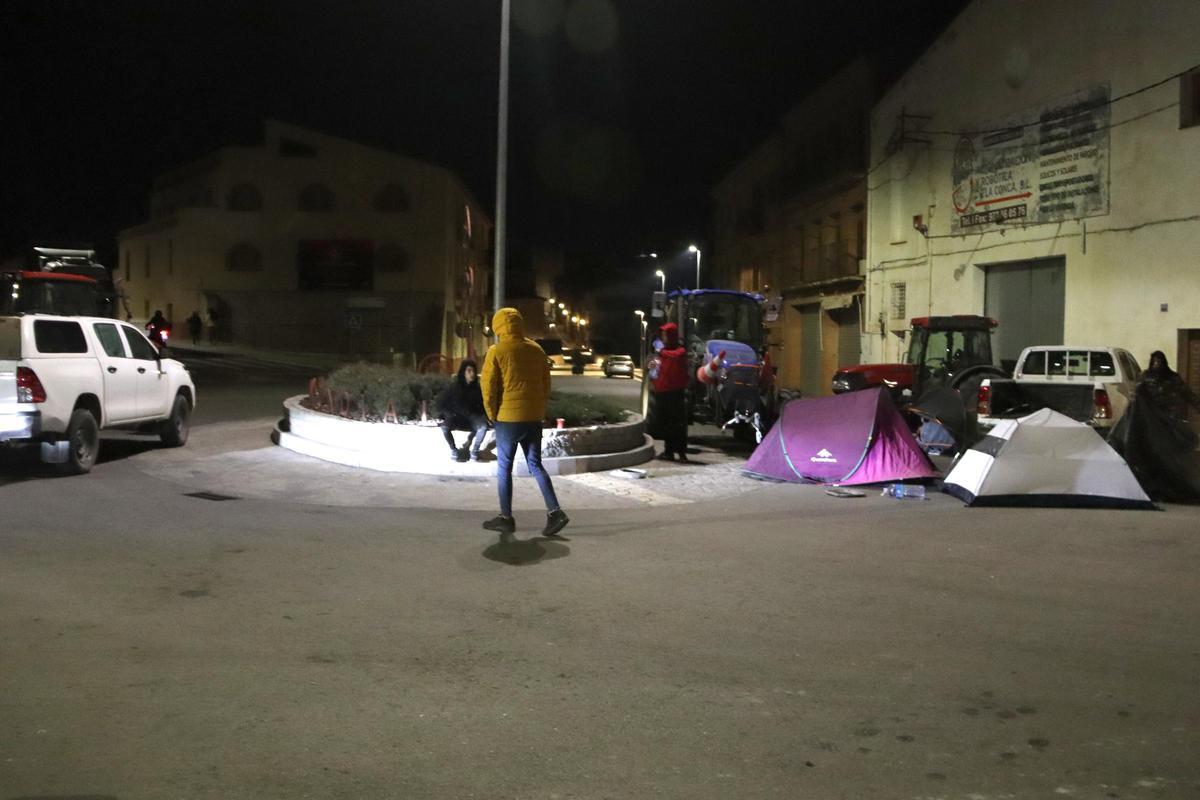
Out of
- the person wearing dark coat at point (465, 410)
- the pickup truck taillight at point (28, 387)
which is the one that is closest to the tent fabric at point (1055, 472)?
the person wearing dark coat at point (465, 410)

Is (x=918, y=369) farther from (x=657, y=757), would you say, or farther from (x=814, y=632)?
(x=657, y=757)

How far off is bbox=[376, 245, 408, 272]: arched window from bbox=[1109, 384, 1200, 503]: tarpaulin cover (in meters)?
42.0

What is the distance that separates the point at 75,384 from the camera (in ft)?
39.3

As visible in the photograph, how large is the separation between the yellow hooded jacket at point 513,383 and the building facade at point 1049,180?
16383 millimetres

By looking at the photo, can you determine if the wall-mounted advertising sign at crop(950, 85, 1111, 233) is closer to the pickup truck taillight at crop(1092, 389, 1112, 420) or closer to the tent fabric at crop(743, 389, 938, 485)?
the pickup truck taillight at crop(1092, 389, 1112, 420)

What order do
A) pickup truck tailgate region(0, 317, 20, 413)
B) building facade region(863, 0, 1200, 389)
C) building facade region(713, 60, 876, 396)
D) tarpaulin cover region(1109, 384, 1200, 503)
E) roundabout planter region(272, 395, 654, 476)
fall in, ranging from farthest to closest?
1. building facade region(713, 60, 876, 396)
2. building facade region(863, 0, 1200, 389)
3. roundabout planter region(272, 395, 654, 476)
4. tarpaulin cover region(1109, 384, 1200, 503)
5. pickup truck tailgate region(0, 317, 20, 413)

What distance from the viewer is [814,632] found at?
6.33 m

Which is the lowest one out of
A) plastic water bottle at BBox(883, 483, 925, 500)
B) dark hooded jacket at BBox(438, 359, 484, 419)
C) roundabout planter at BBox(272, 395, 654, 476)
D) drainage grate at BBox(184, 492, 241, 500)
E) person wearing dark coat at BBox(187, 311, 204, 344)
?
drainage grate at BBox(184, 492, 241, 500)

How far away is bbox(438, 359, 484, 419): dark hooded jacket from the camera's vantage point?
40.4ft

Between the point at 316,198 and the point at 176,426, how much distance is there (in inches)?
1462

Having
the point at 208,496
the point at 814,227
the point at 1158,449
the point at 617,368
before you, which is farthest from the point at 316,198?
the point at 1158,449

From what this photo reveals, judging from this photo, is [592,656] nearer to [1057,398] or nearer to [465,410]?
[465,410]

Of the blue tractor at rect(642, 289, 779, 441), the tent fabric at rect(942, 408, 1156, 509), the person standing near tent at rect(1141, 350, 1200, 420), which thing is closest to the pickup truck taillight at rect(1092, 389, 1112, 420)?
the person standing near tent at rect(1141, 350, 1200, 420)

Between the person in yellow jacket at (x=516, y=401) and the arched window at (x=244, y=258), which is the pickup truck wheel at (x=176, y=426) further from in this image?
the arched window at (x=244, y=258)
